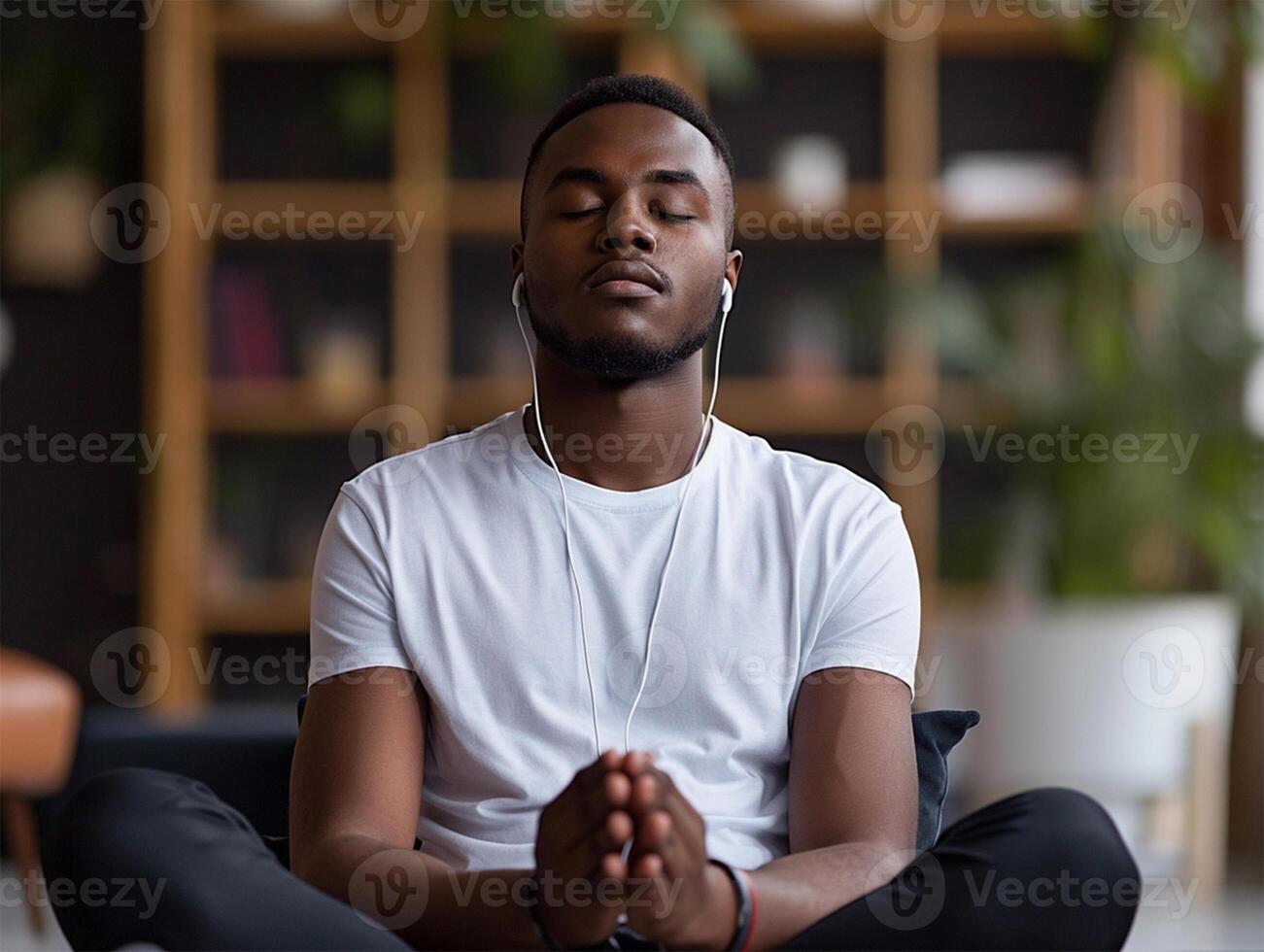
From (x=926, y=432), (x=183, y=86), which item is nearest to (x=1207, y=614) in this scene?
(x=926, y=432)

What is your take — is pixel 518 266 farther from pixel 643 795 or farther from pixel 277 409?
pixel 277 409

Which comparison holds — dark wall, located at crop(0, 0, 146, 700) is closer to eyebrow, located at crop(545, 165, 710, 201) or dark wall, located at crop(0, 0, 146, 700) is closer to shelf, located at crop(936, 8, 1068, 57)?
shelf, located at crop(936, 8, 1068, 57)

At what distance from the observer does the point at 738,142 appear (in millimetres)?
4527

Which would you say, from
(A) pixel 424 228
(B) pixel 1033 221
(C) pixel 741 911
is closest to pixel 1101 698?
(B) pixel 1033 221

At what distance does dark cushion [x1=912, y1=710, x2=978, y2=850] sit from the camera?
1730mm

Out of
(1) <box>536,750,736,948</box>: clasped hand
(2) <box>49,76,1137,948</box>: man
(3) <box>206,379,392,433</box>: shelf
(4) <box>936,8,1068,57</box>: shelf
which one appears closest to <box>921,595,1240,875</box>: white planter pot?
(4) <box>936,8,1068,57</box>: shelf

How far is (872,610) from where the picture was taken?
1659 millimetres

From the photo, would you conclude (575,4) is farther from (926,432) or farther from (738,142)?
(926,432)

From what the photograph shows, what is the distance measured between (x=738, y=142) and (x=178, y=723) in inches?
108

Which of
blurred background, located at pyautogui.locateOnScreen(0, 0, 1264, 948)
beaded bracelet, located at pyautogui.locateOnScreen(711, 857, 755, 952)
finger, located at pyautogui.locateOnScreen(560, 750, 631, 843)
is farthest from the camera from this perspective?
blurred background, located at pyautogui.locateOnScreen(0, 0, 1264, 948)

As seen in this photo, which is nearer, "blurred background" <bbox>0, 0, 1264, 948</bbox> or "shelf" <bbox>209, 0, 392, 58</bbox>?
"blurred background" <bbox>0, 0, 1264, 948</bbox>

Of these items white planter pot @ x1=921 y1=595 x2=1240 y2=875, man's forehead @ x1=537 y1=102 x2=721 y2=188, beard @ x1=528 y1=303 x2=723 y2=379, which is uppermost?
man's forehead @ x1=537 y1=102 x2=721 y2=188

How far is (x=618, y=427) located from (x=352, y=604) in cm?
32

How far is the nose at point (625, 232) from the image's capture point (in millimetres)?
1659
